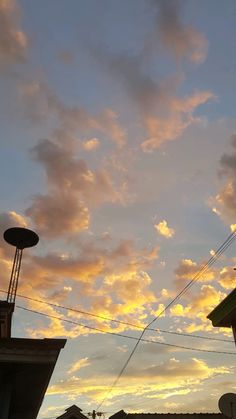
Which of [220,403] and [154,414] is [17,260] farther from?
[154,414]

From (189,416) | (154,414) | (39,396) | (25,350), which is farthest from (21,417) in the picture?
(189,416)

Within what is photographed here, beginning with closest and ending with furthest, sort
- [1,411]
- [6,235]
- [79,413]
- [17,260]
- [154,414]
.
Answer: [1,411], [6,235], [17,260], [79,413], [154,414]

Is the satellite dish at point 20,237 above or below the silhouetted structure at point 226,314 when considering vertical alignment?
above

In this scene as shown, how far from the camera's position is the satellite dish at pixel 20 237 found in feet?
50.0

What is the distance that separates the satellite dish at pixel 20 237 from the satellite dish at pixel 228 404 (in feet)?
31.4

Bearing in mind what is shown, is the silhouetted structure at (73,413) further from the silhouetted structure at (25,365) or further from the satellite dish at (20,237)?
the silhouetted structure at (25,365)

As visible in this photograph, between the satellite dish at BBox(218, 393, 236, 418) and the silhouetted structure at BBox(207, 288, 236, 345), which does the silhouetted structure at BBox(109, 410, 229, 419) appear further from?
the silhouetted structure at BBox(207, 288, 236, 345)

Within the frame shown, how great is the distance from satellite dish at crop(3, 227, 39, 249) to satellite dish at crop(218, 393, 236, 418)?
9.58m

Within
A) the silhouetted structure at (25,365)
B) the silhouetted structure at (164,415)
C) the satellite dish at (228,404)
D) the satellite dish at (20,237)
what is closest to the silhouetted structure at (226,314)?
the satellite dish at (228,404)

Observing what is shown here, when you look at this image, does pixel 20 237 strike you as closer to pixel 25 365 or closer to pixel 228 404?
pixel 25 365

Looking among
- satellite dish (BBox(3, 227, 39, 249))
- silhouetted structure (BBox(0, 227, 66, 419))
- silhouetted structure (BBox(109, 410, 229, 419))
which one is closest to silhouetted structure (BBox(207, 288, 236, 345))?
silhouetted structure (BBox(0, 227, 66, 419))

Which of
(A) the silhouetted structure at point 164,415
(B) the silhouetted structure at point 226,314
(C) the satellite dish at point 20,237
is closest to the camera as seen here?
(B) the silhouetted structure at point 226,314

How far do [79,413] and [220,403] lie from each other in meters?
14.3

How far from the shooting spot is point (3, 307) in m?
14.3
